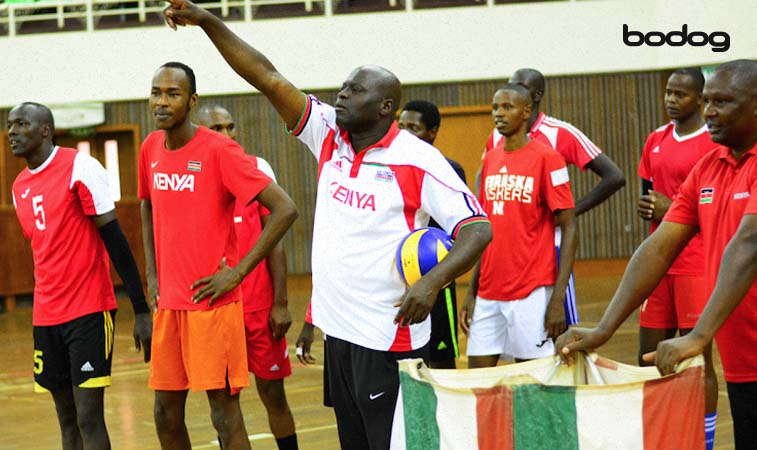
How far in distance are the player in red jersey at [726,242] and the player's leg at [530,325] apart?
2.24 metres

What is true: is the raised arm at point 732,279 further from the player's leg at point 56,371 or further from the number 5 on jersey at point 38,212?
the number 5 on jersey at point 38,212

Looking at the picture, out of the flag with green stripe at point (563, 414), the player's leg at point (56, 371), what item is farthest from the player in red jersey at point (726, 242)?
the player's leg at point (56, 371)

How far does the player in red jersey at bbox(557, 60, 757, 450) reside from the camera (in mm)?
3672

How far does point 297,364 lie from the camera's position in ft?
35.7

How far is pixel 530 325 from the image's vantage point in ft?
21.1

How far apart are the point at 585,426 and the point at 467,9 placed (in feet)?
50.9

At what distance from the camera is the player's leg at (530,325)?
643cm

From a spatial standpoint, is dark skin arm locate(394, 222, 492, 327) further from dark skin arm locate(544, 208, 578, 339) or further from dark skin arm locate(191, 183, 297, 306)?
dark skin arm locate(544, 208, 578, 339)

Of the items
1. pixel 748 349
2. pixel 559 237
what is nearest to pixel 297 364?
pixel 559 237

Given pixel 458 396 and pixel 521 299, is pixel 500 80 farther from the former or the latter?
pixel 458 396

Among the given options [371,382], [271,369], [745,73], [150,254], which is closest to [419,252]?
[371,382]

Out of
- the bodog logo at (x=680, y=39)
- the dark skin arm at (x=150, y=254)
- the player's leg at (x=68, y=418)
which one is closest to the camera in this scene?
the dark skin arm at (x=150, y=254)

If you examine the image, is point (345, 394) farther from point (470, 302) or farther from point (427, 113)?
point (427, 113)

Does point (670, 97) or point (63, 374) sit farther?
point (670, 97)
